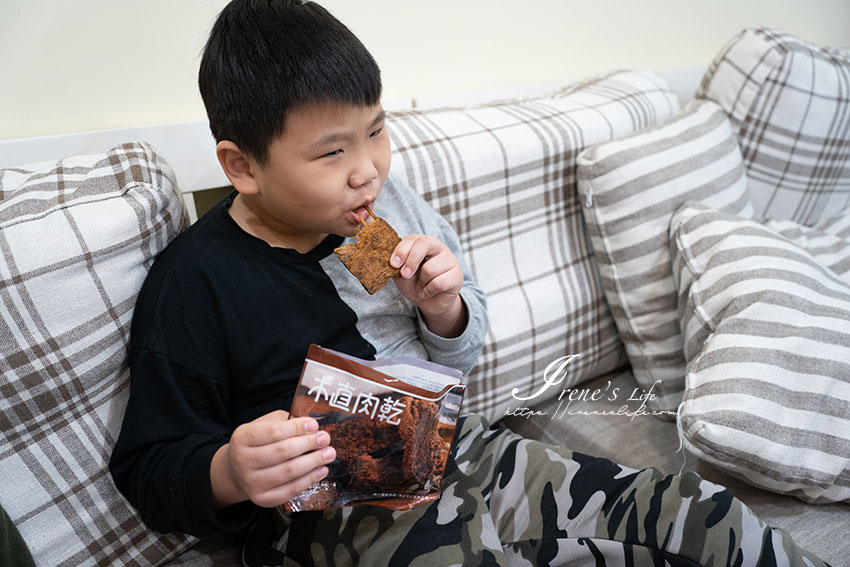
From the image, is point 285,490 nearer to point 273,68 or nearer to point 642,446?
point 273,68

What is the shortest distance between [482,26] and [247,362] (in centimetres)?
104

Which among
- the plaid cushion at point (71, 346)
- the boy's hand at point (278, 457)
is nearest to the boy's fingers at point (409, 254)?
the boy's hand at point (278, 457)

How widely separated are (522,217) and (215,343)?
68cm

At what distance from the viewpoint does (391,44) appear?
137cm

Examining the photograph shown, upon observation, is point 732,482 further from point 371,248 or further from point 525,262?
point 371,248

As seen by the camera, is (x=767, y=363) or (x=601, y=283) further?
(x=601, y=283)

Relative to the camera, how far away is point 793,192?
5.07 feet

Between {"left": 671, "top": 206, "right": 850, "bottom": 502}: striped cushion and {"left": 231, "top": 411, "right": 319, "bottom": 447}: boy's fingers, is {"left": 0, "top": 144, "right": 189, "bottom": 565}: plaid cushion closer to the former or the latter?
{"left": 231, "top": 411, "right": 319, "bottom": 447}: boy's fingers

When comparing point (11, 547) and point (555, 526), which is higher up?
point (11, 547)

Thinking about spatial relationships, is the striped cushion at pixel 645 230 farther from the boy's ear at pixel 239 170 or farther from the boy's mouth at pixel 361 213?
the boy's ear at pixel 239 170

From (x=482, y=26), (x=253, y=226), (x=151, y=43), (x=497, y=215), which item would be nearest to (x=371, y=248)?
(x=253, y=226)

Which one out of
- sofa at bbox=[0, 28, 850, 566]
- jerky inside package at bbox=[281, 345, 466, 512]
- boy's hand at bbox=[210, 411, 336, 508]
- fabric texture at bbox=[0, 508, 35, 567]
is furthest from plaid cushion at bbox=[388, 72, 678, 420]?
fabric texture at bbox=[0, 508, 35, 567]

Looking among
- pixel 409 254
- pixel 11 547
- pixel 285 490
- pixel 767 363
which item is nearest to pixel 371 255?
pixel 409 254

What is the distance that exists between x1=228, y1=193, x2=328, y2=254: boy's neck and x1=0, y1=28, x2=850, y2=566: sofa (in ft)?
0.34
